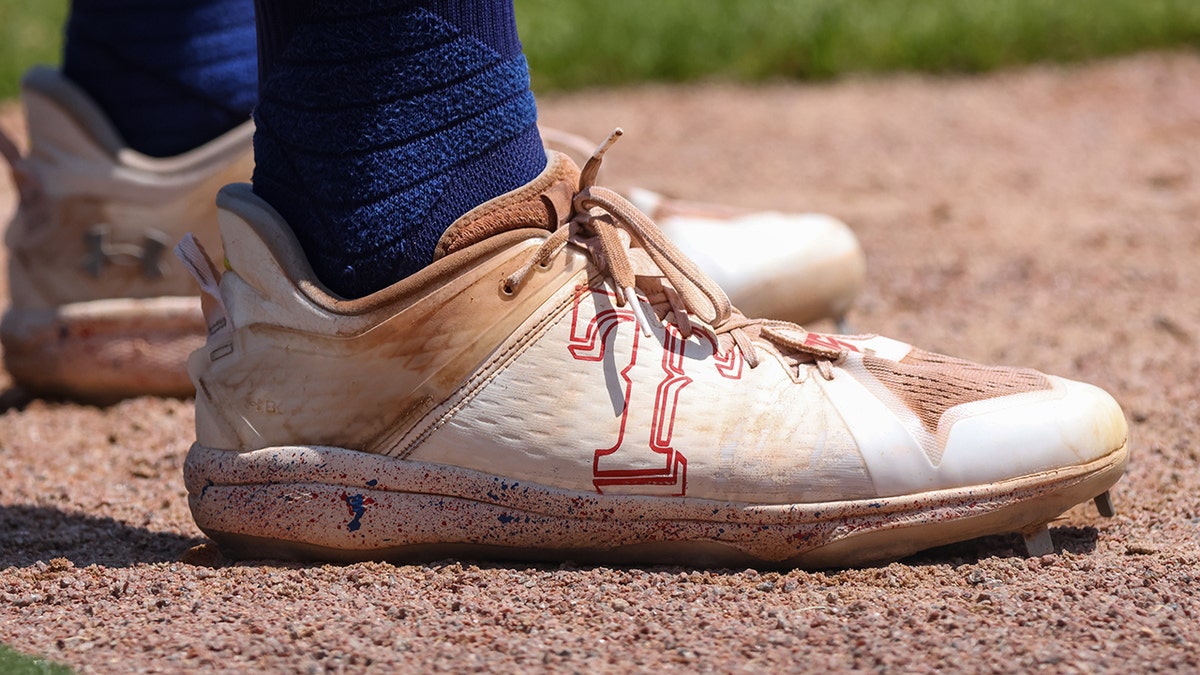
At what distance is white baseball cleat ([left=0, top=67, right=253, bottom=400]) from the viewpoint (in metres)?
2.02

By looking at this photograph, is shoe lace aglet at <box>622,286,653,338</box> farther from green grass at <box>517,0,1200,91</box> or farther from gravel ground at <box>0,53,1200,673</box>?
green grass at <box>517,0,1200,91</box>

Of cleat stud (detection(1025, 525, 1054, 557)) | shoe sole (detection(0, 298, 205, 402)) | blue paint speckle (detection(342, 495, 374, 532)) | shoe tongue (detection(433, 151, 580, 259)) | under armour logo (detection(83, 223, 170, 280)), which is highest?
shoe tongue (detection(433, 151, 580, 259))

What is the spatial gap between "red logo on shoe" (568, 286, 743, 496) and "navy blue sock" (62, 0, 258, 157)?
97 cm

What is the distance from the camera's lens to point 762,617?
1.21m

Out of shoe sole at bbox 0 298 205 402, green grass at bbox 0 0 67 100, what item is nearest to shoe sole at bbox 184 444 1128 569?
shoe sole at bbox 0 298 205 402

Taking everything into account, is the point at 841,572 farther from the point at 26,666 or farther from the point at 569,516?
the point at 26,666

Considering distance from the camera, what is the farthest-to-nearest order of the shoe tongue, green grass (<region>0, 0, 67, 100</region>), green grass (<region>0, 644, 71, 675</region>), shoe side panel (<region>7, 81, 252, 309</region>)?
green grass (<region>0, 0, 67, 100</region>), shoe side panel (<region>7, 81, 252, 309</region>), the shoe tongue, green grass (<region>0, 644, 71, 675</region>)

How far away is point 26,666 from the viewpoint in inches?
43.6

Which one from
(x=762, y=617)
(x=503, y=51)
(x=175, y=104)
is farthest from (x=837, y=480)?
(x=175, y=104)

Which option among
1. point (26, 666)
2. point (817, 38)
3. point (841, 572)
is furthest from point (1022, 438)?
point (817, 38)

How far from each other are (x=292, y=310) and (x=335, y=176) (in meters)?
0.14

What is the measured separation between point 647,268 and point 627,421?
17 centimetres

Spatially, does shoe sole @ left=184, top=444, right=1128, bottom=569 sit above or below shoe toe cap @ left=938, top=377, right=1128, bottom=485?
below

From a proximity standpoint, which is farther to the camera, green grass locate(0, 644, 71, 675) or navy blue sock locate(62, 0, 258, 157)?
navy blue sock locate(62, 0, 258, 157)
